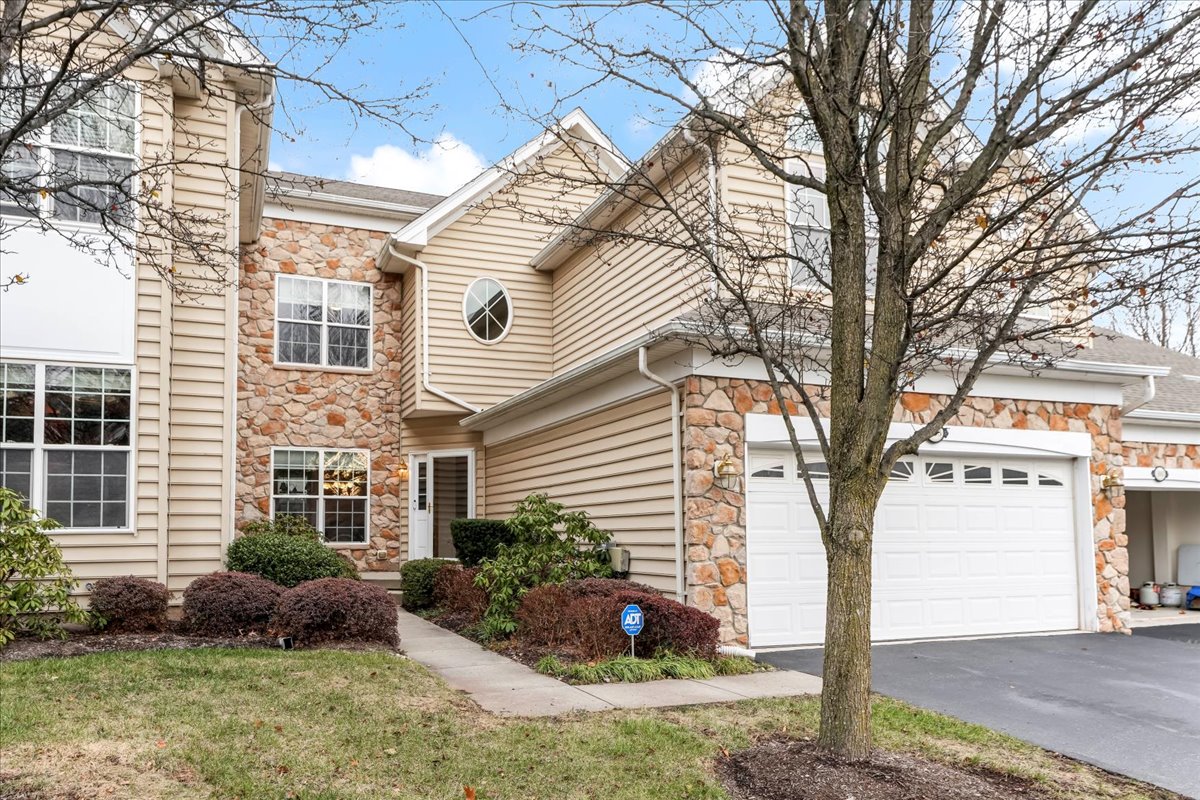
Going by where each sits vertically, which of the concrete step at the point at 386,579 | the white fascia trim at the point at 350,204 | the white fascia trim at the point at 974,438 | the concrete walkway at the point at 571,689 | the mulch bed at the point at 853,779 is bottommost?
the concrete step at the point at 386,579

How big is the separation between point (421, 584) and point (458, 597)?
1595 millimetres

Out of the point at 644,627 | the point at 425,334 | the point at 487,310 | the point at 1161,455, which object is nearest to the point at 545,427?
the point at 425,334

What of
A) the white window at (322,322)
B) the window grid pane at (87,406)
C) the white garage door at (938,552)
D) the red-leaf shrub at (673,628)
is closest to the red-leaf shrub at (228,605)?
the window grid pane at (87,406)

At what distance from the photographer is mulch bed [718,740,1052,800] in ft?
15.8

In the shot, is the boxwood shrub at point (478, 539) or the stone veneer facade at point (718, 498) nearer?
the stone veneer facade at point (718, 498)

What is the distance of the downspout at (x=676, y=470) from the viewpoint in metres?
9.11

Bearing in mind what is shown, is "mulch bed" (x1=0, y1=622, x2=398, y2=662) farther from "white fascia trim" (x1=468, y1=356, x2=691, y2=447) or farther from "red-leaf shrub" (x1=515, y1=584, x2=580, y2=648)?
"white fascia trim" (x1=468, y1=356, x2=691, y2=447)

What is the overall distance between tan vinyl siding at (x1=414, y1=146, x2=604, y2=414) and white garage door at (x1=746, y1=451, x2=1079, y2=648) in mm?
7236

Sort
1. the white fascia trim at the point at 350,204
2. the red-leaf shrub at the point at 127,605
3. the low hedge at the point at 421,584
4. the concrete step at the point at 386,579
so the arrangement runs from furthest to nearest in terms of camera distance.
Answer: the concrete step at the point at 386,579 → the white fascia trim at the point at 350,204 → the low hedge at the point at 421,584 → the red-leaf shrub at the point at 127,605

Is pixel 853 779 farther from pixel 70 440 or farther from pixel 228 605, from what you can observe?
pixel 70 440

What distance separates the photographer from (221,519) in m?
10.1

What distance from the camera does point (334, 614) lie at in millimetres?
8797

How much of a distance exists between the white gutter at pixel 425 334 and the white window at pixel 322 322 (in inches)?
58.2

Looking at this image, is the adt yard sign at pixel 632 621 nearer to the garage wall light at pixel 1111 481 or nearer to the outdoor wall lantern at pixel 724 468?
the outdoor wall lantern at pixel 724 468
